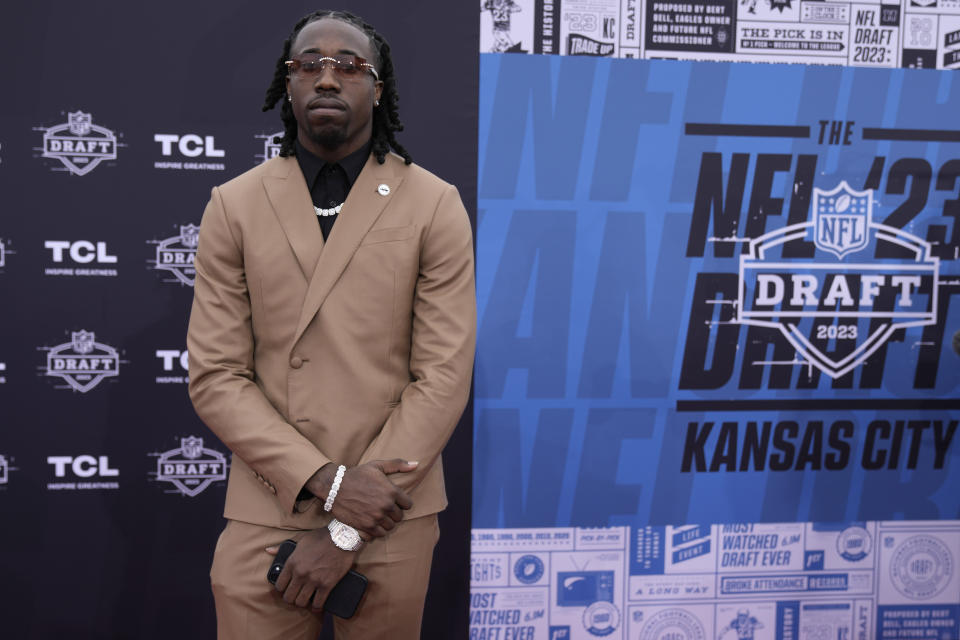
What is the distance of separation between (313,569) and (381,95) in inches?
39.8

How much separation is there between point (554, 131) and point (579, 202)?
0.25 m

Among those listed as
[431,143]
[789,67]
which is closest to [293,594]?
[431,143]

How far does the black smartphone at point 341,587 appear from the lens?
1.46 metres

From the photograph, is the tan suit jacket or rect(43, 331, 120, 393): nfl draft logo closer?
the tan suit jacket

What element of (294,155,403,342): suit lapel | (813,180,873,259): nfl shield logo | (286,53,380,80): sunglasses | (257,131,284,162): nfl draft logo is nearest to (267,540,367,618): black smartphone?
(294,155,403,342): suit lapel

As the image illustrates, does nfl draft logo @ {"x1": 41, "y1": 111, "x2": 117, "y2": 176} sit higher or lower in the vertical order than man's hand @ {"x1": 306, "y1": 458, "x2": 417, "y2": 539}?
higher

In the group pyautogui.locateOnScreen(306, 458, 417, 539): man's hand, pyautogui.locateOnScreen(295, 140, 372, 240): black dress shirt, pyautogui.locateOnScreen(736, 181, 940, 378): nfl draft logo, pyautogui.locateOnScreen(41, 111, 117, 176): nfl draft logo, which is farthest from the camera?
pyautogui.locateOnScreen(736, 181, 940, 378): nfl draft logo

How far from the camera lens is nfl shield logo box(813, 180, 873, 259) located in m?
2.64

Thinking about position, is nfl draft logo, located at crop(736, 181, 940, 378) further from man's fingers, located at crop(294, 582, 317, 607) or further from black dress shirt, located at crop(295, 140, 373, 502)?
man's fingers, located at crop(294, 582, 317, 607)

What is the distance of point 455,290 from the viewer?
155 cm

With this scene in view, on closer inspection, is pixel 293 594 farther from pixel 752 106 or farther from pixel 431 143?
pixel 752 106

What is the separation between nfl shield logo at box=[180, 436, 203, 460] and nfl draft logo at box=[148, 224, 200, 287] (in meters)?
0.52

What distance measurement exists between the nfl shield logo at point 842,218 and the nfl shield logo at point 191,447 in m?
2.19

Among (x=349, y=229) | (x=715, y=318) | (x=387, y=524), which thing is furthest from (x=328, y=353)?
(x=715, y=318)
